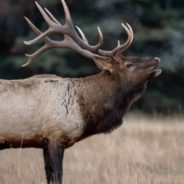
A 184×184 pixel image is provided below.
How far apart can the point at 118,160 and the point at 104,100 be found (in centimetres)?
246

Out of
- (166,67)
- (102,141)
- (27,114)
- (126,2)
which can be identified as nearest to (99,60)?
(27,114)

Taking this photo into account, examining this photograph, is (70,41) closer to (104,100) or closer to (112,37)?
(104,100)

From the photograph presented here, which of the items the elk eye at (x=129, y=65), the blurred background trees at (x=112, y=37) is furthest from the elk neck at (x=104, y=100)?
the blurred background trees at (x=112, y=37)

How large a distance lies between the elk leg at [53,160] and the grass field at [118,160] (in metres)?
0.49

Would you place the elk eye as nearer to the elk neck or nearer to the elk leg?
the elk neck

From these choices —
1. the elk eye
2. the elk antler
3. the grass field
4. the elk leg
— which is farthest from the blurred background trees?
the elk leg

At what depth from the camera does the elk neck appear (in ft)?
26.1

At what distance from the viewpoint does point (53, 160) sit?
25.2ft

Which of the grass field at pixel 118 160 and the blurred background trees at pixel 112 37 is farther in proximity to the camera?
the blurred background trees at pixel 112 37

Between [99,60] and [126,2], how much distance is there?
1415cm

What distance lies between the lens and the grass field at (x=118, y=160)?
8.50 metres

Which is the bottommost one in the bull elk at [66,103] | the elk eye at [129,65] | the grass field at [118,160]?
the grass field at [118,160]

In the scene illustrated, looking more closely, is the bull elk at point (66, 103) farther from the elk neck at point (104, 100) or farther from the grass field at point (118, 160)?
the grass field at point (118, 160)

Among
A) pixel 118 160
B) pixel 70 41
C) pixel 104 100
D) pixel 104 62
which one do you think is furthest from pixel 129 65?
pixel 118 160
